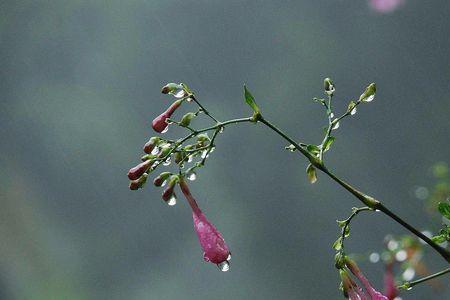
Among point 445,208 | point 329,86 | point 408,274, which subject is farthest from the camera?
Answer: point 408,274

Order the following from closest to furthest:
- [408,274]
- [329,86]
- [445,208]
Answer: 1. [445,208]
2. [329,86]
3. [408,274]

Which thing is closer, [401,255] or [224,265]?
[224,265]

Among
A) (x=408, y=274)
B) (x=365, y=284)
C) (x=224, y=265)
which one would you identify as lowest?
(x=408, y=274)

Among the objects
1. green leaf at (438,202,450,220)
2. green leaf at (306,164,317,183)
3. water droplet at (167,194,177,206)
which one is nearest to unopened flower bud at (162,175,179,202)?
water droplet at (167,194,177,206)

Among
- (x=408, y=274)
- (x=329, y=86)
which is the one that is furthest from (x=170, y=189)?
(x=408, y=274)

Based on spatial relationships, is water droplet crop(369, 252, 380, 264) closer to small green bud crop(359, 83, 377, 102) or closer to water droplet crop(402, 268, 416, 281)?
water droplet crop(402, 268, 416, 281)

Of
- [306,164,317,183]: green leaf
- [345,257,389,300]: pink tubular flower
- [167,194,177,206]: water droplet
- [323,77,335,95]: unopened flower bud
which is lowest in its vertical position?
[345,257,389,300]: pink tubular flower

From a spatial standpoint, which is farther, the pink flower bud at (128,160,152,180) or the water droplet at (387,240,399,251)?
the water droplet at (387,240,399,251)

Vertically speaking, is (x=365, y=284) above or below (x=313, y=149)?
below

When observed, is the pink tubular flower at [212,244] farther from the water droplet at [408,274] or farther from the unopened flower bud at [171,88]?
the water droplet at [408,274]

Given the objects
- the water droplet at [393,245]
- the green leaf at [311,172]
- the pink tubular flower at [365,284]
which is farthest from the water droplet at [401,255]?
the green leaf at [311,172]

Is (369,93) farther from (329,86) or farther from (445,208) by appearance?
(445,208)

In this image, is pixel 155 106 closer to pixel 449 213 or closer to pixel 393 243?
pixel 393 243
